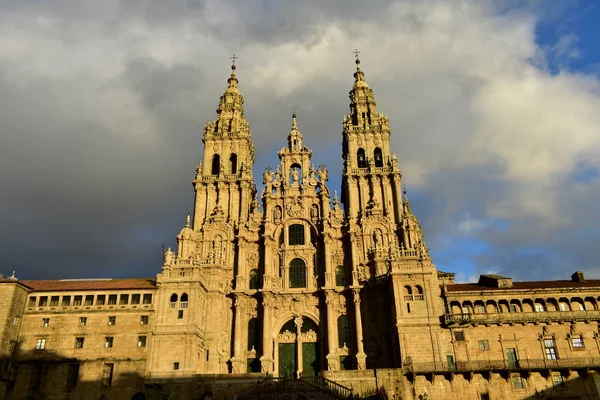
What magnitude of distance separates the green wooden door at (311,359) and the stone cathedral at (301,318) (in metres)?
0.11

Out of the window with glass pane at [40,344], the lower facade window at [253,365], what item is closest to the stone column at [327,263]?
the lower facade window at [253,365]

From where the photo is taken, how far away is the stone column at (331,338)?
5116 cm

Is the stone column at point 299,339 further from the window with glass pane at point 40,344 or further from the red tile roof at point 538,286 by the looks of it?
the window with glass pane at point 40,344

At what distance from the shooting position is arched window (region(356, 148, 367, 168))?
6427cm

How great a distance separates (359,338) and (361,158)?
24.0 meters

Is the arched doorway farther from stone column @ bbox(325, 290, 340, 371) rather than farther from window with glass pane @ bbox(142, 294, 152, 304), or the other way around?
window with glass pane @ bbox(142, 294, 152, 304)

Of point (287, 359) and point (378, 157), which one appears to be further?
point (378, 157)

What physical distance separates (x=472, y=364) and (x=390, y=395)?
8331mm

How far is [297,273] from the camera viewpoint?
57812mm

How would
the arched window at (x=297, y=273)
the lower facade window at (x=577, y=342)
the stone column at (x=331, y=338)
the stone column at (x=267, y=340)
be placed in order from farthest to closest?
the arched window at (x=297, y=273)
the stone column at (x=267, y=340)
the stone column at (x=331, y=338)
the lower facade window at (x=577, y=342)

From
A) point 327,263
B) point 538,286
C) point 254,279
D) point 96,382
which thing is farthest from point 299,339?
point 538,286

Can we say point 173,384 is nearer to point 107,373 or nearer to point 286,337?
point 107,373

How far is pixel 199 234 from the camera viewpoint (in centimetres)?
5906

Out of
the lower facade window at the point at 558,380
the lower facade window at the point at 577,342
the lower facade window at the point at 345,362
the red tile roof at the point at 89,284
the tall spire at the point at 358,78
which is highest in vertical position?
the tall spire at the point at 358,78
